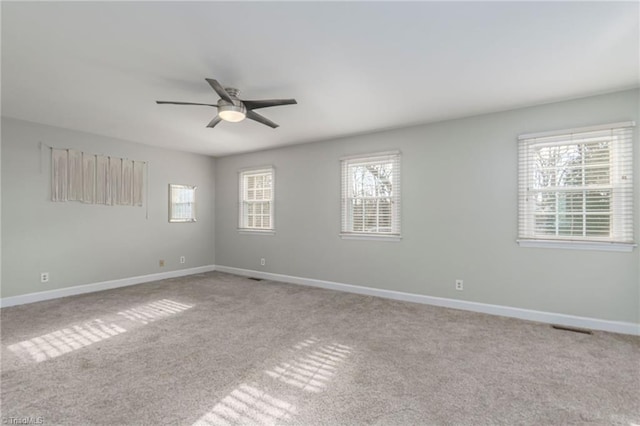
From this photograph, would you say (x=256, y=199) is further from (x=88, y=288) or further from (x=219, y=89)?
(x=219, y=89)

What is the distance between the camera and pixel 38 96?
10.9ft

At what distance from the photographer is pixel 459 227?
4016 millimetres

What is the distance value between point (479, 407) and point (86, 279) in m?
5.49

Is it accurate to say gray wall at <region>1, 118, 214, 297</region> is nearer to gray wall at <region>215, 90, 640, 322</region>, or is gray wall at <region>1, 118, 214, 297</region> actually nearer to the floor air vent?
gray wall at <region>215, 90, 640, 322</region>

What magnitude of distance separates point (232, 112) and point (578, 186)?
3.81 metres

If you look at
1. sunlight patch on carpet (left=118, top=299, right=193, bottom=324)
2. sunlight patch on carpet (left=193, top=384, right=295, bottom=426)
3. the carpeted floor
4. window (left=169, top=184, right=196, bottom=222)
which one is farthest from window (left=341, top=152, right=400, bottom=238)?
window (left=169, top=184, right=196, bottom=222)

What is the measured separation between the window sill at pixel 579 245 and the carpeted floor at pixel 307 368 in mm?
882

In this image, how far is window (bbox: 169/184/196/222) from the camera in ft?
19.4

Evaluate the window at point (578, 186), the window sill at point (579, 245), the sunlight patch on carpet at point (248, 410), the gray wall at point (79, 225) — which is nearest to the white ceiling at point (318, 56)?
the window at point (578, 186)

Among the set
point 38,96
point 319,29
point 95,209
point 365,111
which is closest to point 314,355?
point 319,29

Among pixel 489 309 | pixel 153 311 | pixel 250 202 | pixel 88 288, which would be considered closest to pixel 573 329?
pixel 489 309

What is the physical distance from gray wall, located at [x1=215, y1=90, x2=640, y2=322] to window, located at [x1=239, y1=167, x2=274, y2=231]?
0.36 m

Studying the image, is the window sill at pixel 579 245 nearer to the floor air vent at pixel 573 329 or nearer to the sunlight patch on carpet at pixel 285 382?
the floor air vent at pixel 573 329

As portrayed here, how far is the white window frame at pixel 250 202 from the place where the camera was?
583cm
